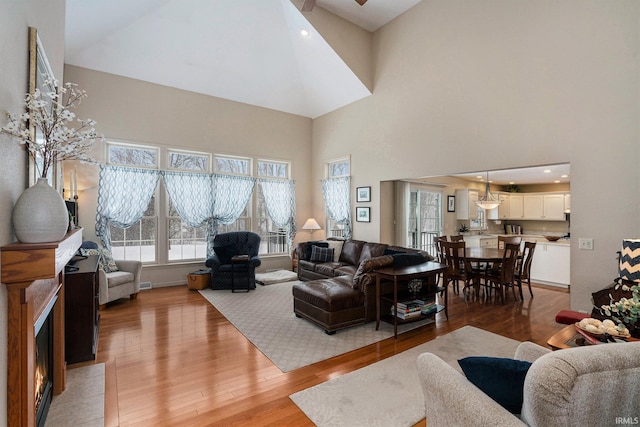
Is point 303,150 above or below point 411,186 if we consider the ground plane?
above

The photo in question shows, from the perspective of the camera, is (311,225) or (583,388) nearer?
(583,388)

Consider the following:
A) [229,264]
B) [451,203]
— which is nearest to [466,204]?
[451,203]

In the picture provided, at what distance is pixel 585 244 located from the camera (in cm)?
366

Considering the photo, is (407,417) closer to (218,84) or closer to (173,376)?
(173,376)

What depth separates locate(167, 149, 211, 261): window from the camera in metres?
6.16

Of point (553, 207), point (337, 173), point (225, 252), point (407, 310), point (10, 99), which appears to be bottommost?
point (407, 310)

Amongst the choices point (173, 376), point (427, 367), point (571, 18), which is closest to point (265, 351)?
point (173, 376)

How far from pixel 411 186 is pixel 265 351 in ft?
15.9

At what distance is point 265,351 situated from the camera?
10.5 feet

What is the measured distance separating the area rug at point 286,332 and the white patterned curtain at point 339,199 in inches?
99.5

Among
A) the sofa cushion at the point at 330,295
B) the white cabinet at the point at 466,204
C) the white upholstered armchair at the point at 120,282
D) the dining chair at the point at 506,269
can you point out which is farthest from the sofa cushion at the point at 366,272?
the white cabinet at the point at 466,204

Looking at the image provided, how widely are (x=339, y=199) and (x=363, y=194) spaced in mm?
739

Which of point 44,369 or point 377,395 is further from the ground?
point 44,369

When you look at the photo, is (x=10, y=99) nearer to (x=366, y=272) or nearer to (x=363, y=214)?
(x=366, y=272)
